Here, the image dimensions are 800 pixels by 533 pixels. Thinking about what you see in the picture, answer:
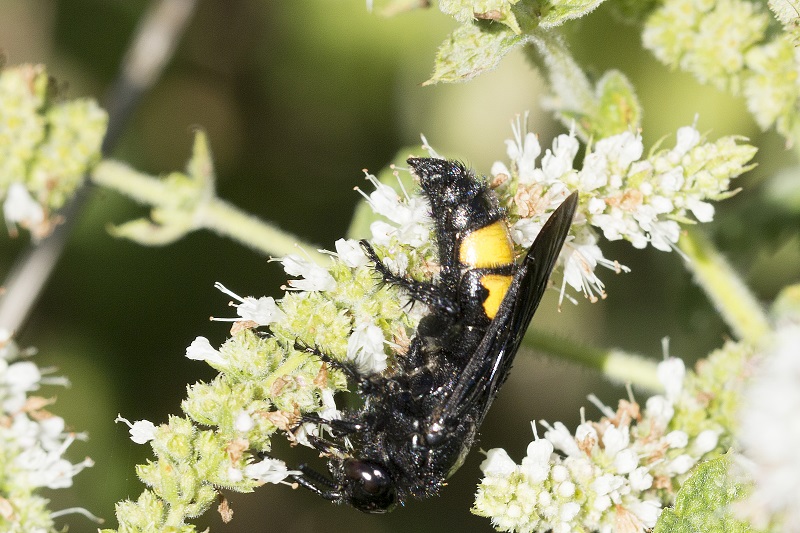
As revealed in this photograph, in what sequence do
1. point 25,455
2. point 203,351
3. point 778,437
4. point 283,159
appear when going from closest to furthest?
point 778,437 < point 203,351 < point 25,455 < point 283,159

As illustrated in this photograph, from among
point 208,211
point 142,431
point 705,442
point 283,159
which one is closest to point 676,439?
point 705,442

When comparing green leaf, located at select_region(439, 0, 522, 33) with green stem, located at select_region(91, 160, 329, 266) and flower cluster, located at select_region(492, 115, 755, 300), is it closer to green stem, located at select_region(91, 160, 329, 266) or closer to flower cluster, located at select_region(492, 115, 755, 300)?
flower cluster, located at select_region(492, 115, 755, 300)

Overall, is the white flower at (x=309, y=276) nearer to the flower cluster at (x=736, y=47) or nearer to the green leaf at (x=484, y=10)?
the green leaf at (x=484, y=10)

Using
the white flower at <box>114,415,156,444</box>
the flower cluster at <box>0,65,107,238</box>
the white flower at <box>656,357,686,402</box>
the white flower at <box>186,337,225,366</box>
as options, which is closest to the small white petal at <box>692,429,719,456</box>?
the white flower at <box>656,357,686,402</box>

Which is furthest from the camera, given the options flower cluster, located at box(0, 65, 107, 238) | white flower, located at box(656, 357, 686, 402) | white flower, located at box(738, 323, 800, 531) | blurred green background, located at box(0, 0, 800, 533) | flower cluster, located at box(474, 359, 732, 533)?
blurred green background, located at box(0, 0, 800, 533)

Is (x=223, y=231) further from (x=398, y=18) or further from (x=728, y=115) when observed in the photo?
(x=728, y=115)

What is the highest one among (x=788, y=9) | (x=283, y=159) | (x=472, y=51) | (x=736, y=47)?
(x=283, y=159)

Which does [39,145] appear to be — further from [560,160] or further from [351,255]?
[560,160]
